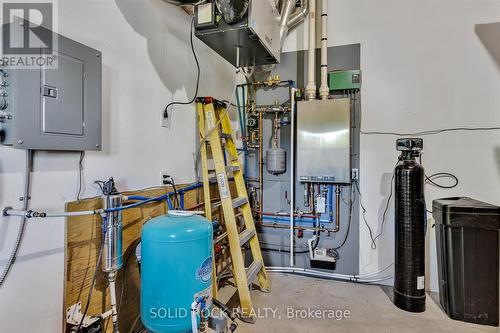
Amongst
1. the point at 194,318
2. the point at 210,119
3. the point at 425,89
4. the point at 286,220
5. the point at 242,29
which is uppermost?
the point at 242,29

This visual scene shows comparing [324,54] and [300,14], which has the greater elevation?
[300,14]

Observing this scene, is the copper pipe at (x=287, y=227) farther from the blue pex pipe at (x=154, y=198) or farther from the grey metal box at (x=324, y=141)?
the blue pex pipe at (x=154, y=198)

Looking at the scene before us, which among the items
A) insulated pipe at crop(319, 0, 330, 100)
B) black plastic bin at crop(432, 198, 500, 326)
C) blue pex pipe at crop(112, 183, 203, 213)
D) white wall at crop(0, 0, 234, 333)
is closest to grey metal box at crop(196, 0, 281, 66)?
white wall at crop(0, 0, 234, 333)

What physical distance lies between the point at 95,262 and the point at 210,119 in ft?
4.06

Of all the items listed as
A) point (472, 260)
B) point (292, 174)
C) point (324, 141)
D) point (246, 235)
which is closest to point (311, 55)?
point (324, 141)

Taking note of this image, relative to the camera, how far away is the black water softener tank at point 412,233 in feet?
7.00

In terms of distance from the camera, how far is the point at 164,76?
189cm

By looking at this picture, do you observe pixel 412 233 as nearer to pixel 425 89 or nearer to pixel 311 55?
pixel 425 89

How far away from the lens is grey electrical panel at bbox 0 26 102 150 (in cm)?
98

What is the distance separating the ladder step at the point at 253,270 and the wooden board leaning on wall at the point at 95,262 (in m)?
0.83

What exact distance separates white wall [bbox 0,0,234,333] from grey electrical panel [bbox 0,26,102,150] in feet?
0.32

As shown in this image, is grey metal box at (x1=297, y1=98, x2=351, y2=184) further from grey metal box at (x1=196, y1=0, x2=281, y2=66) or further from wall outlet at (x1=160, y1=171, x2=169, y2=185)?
wall outlet at (x1=160, y1=171, x2=169, y2=185)

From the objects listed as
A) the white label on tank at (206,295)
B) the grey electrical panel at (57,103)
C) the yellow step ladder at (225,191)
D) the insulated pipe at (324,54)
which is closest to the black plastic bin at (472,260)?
the insulated pipe at (324,54)

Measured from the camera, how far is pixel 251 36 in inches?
74.4
